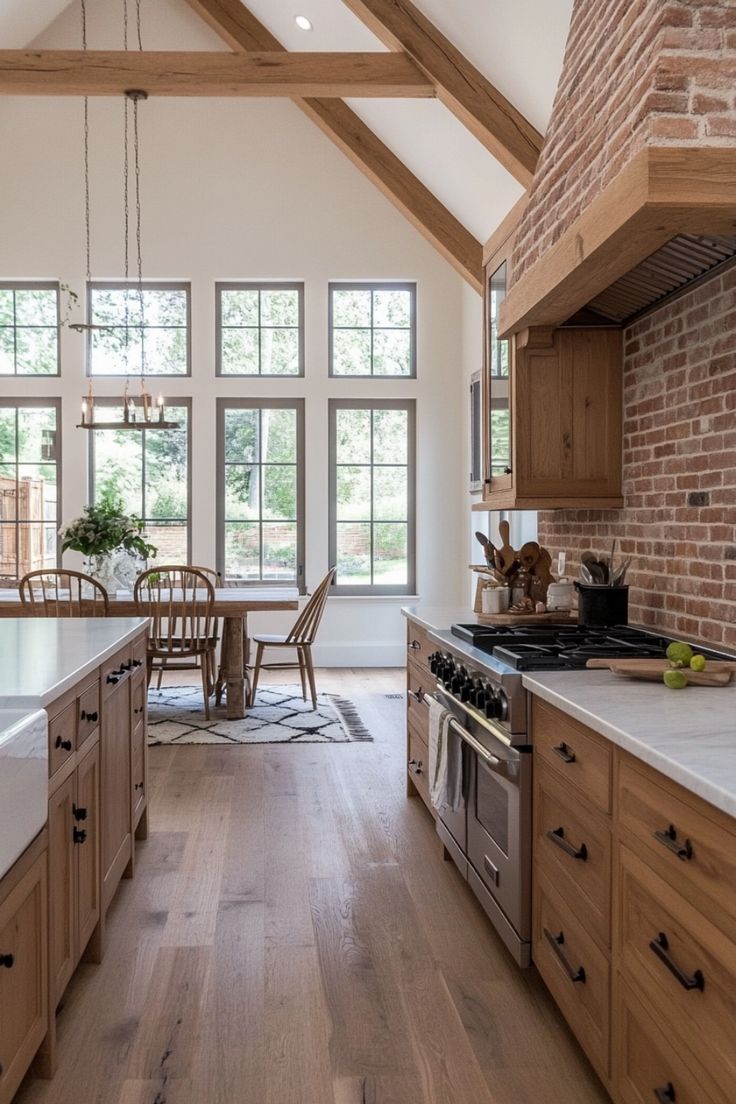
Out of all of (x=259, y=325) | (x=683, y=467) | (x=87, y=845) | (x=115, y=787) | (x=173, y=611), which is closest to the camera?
(x=87, y=845)

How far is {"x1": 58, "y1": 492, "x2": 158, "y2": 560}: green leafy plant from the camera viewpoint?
6020 mm

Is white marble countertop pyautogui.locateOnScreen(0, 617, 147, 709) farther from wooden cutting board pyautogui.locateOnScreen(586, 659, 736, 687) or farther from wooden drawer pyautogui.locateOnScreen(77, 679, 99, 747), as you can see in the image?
wooden cutting board pyautogui.locateOnScreen(586, 659, 736, 687)

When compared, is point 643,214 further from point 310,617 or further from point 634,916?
point 310,617

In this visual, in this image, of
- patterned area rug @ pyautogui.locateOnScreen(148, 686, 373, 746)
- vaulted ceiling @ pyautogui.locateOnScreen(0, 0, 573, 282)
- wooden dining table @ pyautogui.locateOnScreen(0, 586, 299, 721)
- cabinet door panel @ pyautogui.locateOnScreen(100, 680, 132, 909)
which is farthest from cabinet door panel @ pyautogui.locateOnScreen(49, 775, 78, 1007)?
vaulted ceiling @ pyautogui.locateOnScreen(0, 0, 573, 282)

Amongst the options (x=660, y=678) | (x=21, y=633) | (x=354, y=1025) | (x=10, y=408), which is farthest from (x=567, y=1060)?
(x=10, y=408)

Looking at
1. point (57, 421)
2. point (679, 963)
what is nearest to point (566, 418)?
point (679, 963)

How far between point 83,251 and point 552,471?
5578 millimetres

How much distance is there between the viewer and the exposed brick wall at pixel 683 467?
279cm

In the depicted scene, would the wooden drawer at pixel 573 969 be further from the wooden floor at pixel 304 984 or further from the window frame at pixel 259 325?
the window frame at pixel 259 325

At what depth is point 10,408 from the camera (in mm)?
8016

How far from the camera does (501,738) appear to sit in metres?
2.51

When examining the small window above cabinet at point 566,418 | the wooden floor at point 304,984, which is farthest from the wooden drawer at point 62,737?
the small window above cabinet at point 566,418

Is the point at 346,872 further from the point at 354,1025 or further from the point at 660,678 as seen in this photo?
the point at 660,678

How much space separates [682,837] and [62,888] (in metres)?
1.37
